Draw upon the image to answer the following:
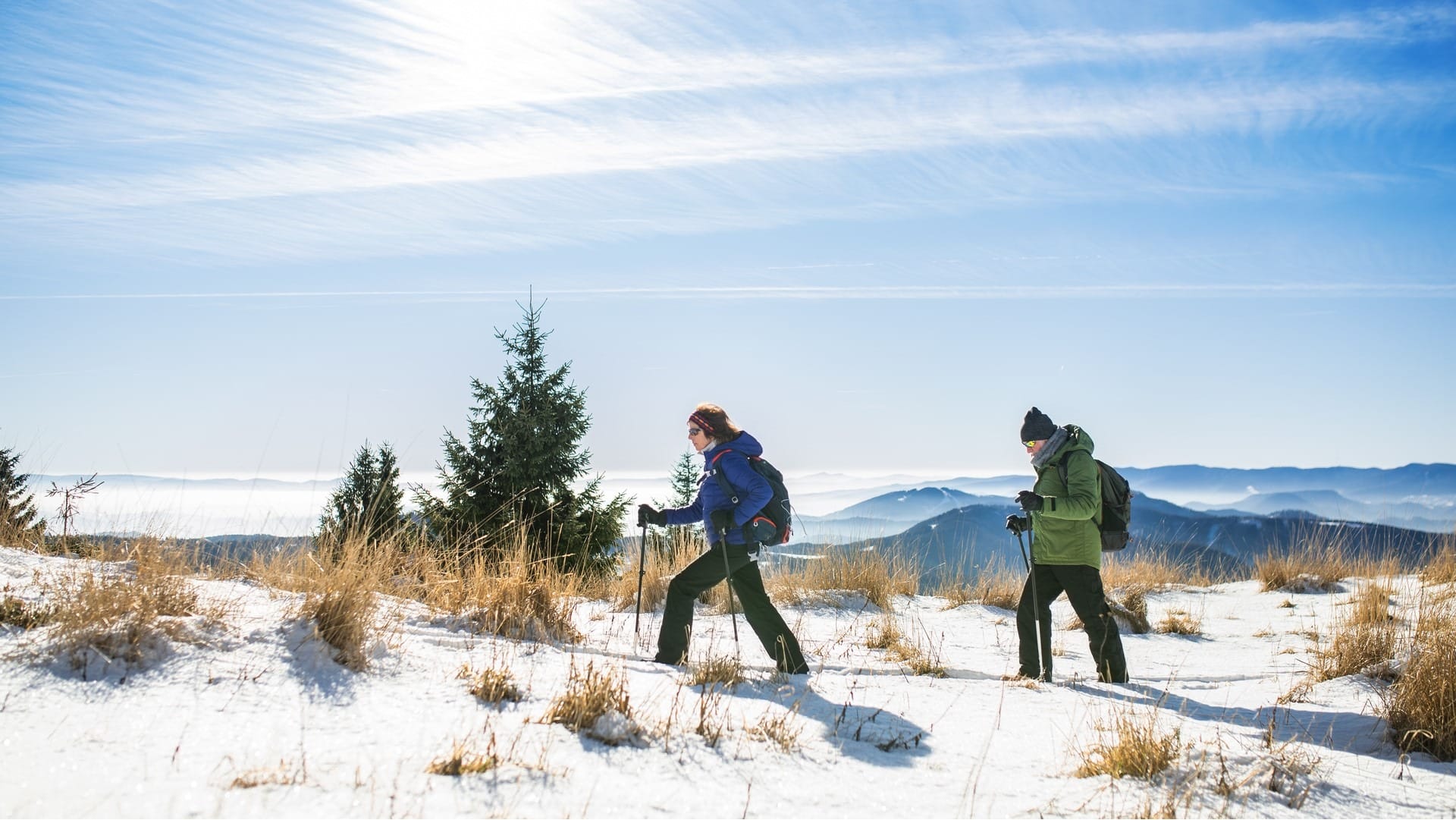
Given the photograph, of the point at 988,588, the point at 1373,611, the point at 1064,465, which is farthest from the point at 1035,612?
the point at 988,588

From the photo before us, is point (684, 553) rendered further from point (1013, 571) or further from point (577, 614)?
point (1013, 571)

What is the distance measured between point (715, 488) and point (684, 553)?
4.42m

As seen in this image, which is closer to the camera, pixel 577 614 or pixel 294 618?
pixel 294 618

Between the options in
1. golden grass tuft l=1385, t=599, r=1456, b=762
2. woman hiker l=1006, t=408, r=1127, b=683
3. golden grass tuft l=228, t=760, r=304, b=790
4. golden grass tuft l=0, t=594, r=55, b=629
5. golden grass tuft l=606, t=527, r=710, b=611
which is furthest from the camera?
golden grass tuft l=606, t=527, r=710, b=611

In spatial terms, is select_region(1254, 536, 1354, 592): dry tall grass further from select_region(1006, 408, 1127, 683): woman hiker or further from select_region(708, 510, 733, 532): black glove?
select_region(708, 510, 733, 532): black glove

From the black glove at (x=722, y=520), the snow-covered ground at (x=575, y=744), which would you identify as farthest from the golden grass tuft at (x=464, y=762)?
the black glove at (x=722, y=520)

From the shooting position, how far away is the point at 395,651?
4.70m

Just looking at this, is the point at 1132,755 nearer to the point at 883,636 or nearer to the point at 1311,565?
the point at 883,636

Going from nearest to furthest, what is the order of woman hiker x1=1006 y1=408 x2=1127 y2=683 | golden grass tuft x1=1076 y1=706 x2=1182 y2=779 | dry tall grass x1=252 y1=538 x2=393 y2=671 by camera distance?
golden grass tuft x1=1076 y1=706 x2=1182 y2=779, dry tall grass x1=252 y1=538 x2=393 y2=671, woman hiker x1=1006 y1=408 x2=1127 y2=683

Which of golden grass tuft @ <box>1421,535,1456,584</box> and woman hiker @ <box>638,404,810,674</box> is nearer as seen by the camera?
woman hiker @ <box>638,404,810,674</box>

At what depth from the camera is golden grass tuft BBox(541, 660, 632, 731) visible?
373 cm

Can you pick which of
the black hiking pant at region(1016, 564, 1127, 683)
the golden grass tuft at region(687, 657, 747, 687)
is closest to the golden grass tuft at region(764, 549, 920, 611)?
the black hiking pant at region(1016, 564, 1127, 683)

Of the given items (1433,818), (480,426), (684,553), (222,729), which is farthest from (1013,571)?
(480,426)

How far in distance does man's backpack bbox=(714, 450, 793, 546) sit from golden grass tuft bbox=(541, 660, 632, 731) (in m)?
1.89
